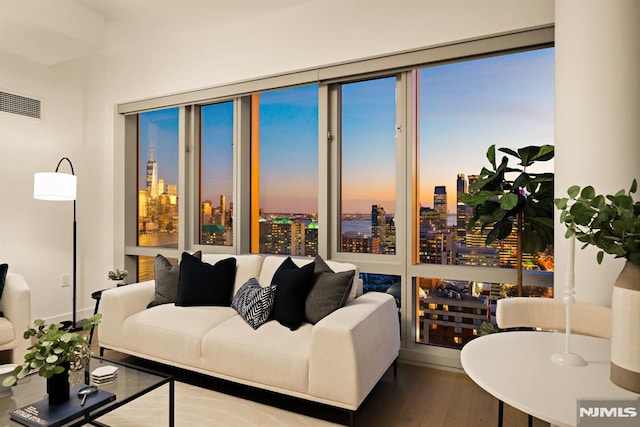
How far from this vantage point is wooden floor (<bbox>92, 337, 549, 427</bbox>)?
2225 mm

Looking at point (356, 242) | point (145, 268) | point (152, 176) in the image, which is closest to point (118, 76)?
point (152, 176)

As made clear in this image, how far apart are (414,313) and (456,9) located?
7.45ft

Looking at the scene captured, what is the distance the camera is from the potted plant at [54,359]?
5.42 feet

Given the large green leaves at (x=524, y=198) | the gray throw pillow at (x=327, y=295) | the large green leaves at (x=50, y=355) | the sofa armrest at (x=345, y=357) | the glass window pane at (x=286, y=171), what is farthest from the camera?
the glass window pane at (x=286, y=171)

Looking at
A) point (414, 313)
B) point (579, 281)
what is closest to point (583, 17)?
point (579, 281)

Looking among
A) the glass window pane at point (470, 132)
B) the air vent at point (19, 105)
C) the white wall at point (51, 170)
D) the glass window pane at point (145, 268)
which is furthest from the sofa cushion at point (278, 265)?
the air vent at point (19, 105)

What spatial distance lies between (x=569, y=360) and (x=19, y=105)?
4726mm

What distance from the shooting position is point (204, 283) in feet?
9.92

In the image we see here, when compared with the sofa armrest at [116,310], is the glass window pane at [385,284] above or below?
above

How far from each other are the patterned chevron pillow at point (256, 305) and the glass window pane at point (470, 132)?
129 cm

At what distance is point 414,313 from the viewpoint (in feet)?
10.2

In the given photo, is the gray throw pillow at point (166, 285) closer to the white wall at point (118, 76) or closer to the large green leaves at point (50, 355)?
the large green leaves at point (50, 355)

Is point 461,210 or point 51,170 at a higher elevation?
point 51,170

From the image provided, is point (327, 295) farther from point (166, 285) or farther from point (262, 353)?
point (166, 285)
